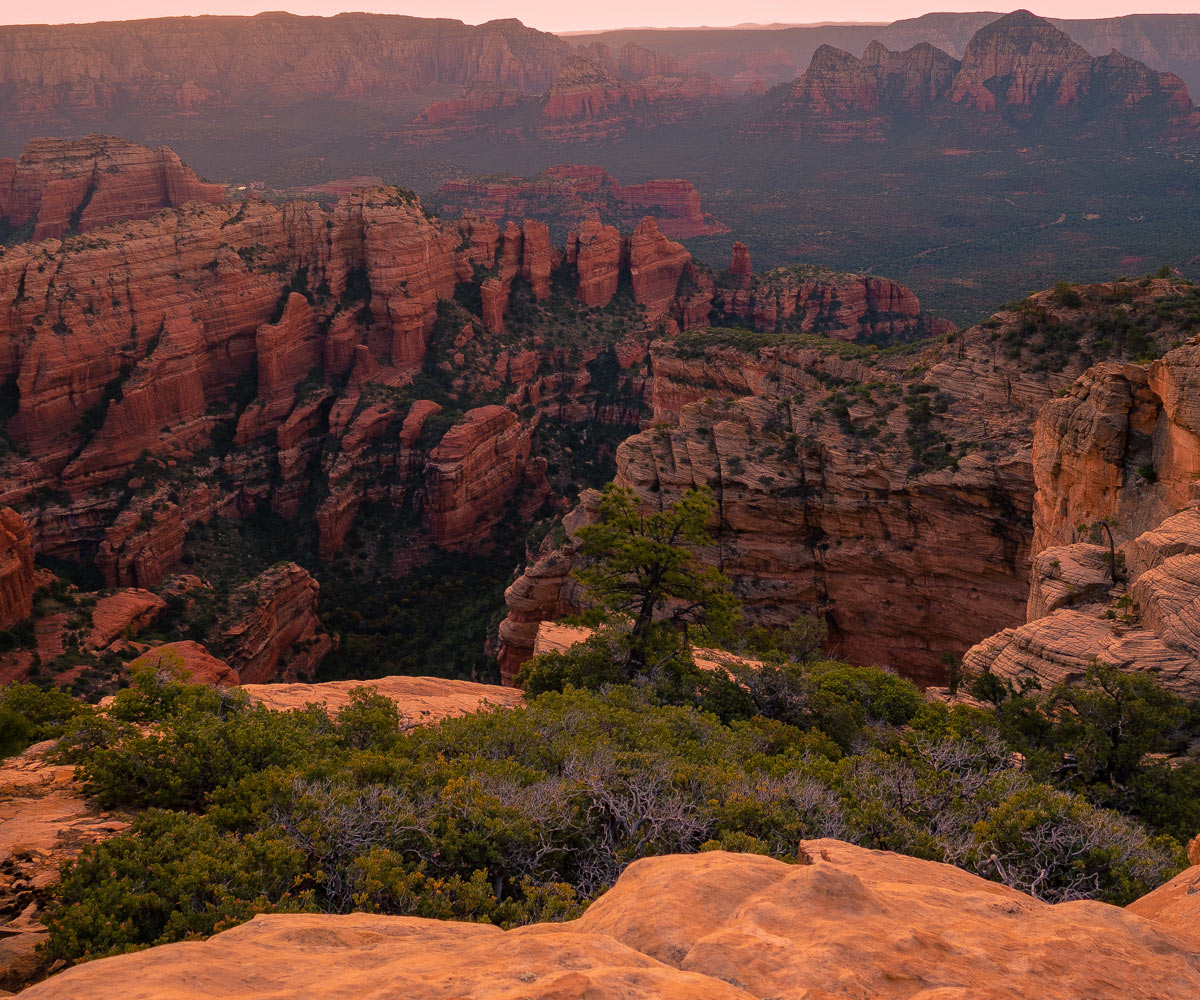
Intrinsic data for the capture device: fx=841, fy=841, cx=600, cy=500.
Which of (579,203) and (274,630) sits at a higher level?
(579,203)

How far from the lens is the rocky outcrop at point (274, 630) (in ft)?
141

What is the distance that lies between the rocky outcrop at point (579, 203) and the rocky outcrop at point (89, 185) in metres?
60.5

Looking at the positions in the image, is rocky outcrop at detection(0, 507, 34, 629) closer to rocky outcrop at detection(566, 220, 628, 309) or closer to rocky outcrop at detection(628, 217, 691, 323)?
rocky outcrop at detection(566, 220, 628, 309)

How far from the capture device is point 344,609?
184 feet

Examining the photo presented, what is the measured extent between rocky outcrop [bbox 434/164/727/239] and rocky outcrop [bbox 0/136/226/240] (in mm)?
60519

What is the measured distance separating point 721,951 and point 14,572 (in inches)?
1462

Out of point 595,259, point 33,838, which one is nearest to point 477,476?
point 595,259

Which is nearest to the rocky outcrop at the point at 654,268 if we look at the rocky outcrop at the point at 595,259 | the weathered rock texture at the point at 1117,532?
the rocky outcrop at the point at 595,259

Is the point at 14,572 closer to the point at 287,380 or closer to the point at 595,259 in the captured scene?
the point at 287,380

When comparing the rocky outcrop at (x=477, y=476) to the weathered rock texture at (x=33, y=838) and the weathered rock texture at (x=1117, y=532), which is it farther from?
the weathered rock texture at (x=33, y=838)

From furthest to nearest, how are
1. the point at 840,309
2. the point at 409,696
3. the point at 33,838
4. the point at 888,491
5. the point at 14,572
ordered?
the point at 840,309
the point at 888,491
the point at 14,572
the point at 409,696
the point at 33,838

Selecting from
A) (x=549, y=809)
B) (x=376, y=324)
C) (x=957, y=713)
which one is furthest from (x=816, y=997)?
(x=376, y=324)

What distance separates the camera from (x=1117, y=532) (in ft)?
82.4

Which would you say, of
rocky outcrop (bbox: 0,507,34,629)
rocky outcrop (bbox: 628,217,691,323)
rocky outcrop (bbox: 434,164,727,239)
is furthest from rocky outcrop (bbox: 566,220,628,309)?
rocky outcrop (bbox: 434,164,727,239)
